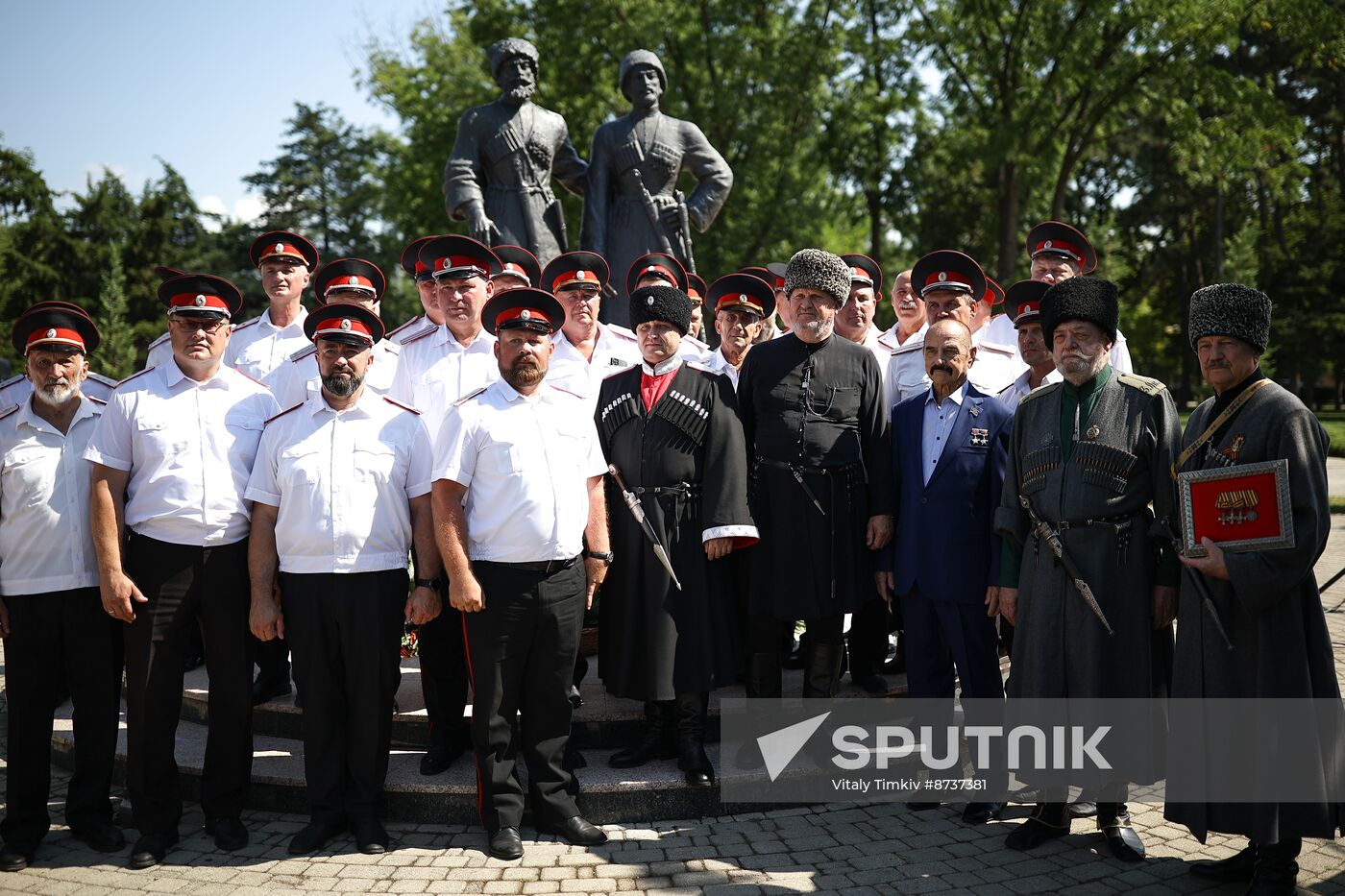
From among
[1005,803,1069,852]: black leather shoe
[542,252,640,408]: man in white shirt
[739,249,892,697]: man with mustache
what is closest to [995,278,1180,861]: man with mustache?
[1005,803,1069,852]: black leather shoe

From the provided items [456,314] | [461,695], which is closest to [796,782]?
[461,695]

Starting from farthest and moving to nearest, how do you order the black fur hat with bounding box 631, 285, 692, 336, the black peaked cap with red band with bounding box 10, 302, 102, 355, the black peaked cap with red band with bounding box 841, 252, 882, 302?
the black peaked cap with red band with bounding box 841, 252, 882, 302 → the black fur hat with bounding box 631, 285, 692, 336 → the black peaked cap with red band with bounding box 10, 302, 102, 355

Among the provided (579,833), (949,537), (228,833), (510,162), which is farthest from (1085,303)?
(510,162)

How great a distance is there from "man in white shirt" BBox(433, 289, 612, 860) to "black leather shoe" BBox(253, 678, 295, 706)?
6.29 feet

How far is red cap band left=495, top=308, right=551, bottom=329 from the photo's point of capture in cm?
446

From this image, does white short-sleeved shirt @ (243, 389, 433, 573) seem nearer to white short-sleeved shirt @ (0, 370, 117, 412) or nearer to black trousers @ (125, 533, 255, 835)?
black trousers @ (125, 533, 255, 835)

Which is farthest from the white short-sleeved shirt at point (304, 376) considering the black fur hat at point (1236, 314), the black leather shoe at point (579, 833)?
the black fur hat at point (1236, 314)

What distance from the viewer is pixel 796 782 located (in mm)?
4863

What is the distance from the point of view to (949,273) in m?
5.43

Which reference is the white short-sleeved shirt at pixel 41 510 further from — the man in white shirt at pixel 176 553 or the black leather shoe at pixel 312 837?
the black leather shoe at pixel 312 837

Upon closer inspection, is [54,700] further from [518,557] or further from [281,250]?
[281,250]

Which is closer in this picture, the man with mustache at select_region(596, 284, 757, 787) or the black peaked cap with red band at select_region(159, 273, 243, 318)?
the black peaked cap with red band at select_region(159, 273, 243, 318)

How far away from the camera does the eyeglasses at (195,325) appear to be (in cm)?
453

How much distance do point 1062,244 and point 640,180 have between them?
11.3 feet
